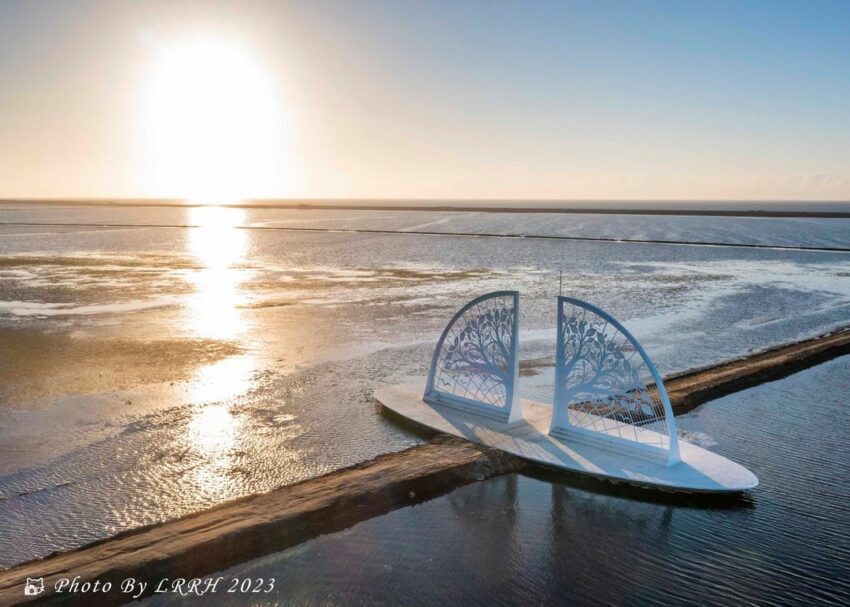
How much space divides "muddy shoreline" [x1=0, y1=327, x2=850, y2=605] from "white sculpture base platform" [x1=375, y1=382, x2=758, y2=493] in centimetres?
41

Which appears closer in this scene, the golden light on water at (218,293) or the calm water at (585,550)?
the calm water at (585,550)

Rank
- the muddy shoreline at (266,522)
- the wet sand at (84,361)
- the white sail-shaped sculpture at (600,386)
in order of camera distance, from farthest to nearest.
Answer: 1. the wet sand at (84,361)
2. the white sail-shaped sculpture at (600,386)
3. the muddy shoreline at (266,522)

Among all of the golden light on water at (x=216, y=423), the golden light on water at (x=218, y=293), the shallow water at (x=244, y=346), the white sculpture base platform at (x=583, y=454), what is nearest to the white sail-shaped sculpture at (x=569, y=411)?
the white sculpture base platform at (x=583, y=454)

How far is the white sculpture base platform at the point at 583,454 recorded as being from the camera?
9.63 m

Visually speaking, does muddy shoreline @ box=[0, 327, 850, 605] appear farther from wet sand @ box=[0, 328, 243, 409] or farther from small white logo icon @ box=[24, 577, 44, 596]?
wet sand @ box=[0, 328, 243, 409]

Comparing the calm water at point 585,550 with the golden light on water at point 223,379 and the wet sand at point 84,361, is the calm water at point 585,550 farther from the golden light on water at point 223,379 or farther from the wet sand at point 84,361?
the wet sand at point 84,361

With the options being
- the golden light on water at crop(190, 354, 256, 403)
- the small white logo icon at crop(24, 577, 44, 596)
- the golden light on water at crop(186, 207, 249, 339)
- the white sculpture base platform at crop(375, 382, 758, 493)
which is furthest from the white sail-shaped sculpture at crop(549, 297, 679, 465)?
the golden light on water at crop(186, 207, 249, 339)

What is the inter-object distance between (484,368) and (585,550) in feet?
14.5

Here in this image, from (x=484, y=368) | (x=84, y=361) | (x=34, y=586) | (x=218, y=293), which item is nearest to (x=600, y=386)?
(x=484, y=368)

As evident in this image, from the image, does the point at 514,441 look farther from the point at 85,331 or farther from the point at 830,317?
the point at 830,317

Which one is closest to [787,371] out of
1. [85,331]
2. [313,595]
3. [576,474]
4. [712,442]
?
[712,442]

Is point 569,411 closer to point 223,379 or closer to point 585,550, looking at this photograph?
point 585,550

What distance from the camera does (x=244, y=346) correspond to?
63.4 feet

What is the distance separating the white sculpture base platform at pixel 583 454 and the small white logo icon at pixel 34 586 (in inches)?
244
